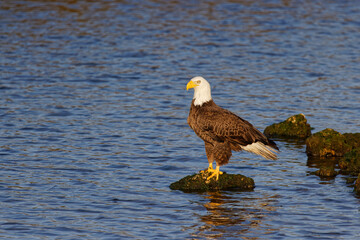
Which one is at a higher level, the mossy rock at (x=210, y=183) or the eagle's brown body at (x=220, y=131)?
the eagle's brown body at (x=220, y=131)

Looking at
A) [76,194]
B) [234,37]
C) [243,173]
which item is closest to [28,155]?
[76,194]

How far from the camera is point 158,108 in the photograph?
64.8 feet

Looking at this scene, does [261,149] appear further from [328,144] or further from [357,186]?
[328,144]

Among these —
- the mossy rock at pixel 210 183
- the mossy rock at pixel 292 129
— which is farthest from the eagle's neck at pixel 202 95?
the mossy rock at pixel 292 129

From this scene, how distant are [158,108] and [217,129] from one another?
290 inches

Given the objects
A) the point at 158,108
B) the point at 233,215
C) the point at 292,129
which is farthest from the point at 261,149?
the point at 158,108

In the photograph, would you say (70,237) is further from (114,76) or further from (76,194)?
(114,76)

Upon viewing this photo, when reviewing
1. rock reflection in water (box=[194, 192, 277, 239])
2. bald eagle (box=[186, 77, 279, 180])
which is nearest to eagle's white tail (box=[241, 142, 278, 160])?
bald eagle (box=[186, 77, 279, 180])

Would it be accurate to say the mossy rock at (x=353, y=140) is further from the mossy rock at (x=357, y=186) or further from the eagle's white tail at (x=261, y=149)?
the eagle's white tail at (x=261, y=149)

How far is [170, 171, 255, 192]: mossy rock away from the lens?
507 inches

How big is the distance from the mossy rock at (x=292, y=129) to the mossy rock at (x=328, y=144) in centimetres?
146

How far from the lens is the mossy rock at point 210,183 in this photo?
12.9 metres

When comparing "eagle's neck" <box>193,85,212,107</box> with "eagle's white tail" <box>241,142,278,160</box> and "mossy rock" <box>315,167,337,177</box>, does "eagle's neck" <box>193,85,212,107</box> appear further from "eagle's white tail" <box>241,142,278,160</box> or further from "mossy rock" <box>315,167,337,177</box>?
"mossy rock" <box>315,167,337,177</box>

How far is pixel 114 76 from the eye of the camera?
23.7 metres
